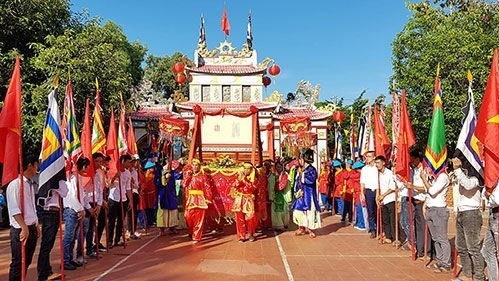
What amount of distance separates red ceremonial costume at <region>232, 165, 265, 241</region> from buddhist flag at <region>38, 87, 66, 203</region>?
13.2 ft

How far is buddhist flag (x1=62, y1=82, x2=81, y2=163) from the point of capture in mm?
6852

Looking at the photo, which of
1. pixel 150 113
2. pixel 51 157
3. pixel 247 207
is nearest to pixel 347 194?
pixel 247 207

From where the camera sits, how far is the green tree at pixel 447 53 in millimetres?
18109

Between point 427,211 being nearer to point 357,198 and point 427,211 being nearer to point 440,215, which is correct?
point 440,215

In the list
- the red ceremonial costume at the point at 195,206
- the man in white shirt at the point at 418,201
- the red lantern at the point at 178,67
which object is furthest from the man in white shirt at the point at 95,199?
the red lantern at the point at 178,67

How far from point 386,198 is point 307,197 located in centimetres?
168

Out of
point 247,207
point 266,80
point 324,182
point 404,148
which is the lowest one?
point 247,207

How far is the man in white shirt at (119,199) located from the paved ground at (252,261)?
377 millimetres

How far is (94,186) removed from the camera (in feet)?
24.2

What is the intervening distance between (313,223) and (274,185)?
1.46 m

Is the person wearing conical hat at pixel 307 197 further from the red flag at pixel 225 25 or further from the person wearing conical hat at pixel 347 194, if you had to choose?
the red flag at pixel 225 25

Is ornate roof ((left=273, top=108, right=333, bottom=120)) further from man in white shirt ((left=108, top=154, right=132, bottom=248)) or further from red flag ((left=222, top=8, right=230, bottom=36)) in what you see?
man in white shirt ((left=108, top=154, right=132, bottom=248))

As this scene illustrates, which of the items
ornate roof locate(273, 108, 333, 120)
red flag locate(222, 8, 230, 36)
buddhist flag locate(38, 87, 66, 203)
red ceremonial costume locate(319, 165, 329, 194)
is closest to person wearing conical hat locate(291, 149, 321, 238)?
buddhist flag locate(38, 87, 66, 203)

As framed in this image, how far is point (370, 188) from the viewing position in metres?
9.47
